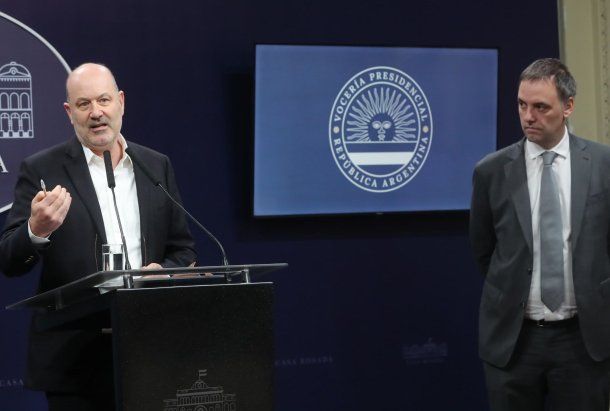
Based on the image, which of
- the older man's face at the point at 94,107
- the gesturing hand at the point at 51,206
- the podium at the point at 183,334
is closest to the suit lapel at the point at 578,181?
the podium at the point at 183,334

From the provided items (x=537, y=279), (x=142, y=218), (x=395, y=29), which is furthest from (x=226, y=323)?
(x=395, y=29)

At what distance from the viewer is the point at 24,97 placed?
14.9 feet

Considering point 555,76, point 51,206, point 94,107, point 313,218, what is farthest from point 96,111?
point 313,218

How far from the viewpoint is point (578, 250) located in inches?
144

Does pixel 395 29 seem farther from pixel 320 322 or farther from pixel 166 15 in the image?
pixel 320 322

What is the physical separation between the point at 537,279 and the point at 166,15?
Result: 7.67 feet

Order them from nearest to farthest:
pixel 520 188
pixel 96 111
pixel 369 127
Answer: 1. pixel 96 111
2. pixel 520 188
3. pixel 369 127

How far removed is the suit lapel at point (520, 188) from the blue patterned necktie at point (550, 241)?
2.0 inches

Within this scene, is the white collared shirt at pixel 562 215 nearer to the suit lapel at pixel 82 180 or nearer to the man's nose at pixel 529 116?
the man's nose at pixel 529 116

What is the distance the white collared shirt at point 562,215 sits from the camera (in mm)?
3654

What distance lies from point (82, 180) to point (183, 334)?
876mm

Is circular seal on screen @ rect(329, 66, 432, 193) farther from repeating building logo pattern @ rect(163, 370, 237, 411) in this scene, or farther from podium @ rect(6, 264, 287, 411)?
repeating building logo pattern @ rect(163, 370, 237, 411)

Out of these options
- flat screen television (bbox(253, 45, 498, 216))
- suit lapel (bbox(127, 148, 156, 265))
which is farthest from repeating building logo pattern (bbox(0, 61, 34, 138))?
suit lapel (bbox(127, 148, 156, 265))

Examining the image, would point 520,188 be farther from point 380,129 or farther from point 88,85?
point 88,85
